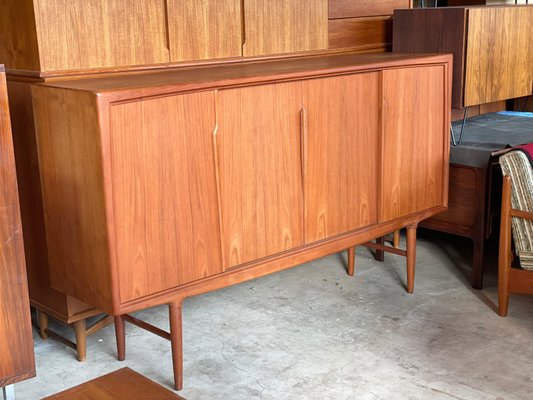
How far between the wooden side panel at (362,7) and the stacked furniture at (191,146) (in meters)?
0.39

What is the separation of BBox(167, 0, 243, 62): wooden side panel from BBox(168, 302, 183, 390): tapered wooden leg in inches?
44.6

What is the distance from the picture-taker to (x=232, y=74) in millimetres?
3096

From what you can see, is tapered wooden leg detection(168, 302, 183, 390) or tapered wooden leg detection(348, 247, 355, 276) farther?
tapered wooden leg detection(348, 247, 355, 276)

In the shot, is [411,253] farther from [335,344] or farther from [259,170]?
[259,170]

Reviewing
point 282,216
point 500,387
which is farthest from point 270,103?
point 500,387

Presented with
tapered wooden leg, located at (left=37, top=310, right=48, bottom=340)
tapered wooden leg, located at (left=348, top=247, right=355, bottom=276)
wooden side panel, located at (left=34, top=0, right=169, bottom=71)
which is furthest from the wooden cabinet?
tapered wooden leg, located at (left=37, top=310, right=48, bottom=340)

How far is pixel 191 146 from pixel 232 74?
41cm

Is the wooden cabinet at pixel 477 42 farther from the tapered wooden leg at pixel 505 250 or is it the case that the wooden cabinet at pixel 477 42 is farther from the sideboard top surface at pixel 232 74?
the tapered wooden leg at pixel 505 250

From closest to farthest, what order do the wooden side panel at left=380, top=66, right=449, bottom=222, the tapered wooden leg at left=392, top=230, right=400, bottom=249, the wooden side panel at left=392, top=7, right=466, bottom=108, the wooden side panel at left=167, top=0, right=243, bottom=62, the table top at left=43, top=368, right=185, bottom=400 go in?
the table top at left=43, top=368, right=185, bottom=400, the wooden side panel at left=167, top=0, right=243, bottom=62, the wooden side panel at left=380, top=66, right=449, bottom=222, the wooden side panel at left=392, top=7, right=466, bottom=108, the tapered wooden leg at left=392, top=230, right=400, bottom=249

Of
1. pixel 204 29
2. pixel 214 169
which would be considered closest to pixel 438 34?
pixel 204 29

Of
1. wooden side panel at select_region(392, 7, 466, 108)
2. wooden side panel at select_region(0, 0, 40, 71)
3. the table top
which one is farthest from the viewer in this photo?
wooden side panel at select_region(392, 7, 466, 108)

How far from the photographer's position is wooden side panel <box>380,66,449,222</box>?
3.64 metres

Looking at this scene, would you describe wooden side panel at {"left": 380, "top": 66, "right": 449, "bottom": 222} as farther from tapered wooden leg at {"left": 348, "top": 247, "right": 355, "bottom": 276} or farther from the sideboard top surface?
tapered wooden leg at {"left": 348, "top": 247, "right": 355, "bottom": 276}

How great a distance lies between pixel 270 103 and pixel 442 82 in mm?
1190
